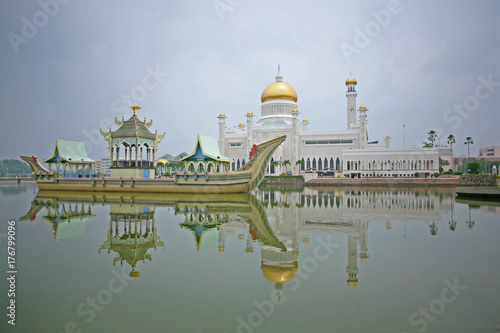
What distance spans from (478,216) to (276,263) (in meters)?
11.0

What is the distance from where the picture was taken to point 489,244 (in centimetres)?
814

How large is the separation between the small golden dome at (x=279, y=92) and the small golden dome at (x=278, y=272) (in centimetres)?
4978

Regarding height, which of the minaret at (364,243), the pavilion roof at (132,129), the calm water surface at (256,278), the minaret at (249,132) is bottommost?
the calm water surface at (256,278)

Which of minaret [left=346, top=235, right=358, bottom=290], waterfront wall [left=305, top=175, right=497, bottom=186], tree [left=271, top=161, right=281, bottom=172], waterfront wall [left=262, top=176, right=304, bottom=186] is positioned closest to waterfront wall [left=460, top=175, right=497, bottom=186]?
waterfront wall [left=305, top=175, right=497, bottom=186]

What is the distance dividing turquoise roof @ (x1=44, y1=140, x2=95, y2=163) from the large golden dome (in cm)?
3113

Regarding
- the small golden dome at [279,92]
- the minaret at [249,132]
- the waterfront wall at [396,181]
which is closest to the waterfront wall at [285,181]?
the waterfront wall at [396,181]

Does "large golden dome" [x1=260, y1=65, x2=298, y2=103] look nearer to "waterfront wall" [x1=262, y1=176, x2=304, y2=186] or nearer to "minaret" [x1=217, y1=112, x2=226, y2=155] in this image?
"minaret" [x1=217, y1=112, x2=226, y2=155]

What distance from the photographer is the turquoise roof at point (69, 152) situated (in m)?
30.0

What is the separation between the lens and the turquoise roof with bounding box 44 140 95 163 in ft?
98.5

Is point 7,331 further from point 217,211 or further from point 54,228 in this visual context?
point 217,211

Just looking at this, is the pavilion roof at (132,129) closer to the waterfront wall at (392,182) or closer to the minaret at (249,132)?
the waterfront wall at (392,182)

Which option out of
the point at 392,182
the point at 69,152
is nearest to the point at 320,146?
the point at 392,182

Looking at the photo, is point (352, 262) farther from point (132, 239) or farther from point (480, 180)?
point (480, 180)

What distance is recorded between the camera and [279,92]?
2131 inches
